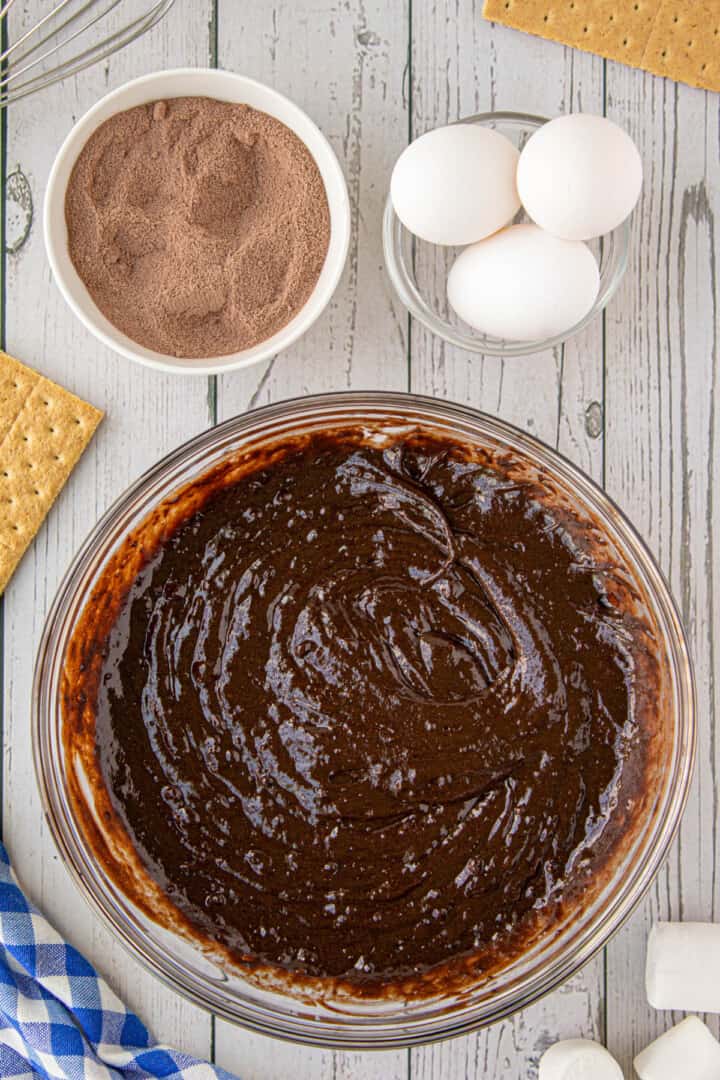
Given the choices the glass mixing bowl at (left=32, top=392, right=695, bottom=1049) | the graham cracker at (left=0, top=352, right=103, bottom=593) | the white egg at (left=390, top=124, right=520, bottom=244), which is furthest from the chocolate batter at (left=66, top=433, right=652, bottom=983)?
the white egg at (left=390, top=124, right=520, bottom=244)

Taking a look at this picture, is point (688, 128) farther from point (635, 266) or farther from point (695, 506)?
point (695, 506)

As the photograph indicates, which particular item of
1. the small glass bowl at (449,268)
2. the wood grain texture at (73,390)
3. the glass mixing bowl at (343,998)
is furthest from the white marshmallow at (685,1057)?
the small glass bowl at (449,268)

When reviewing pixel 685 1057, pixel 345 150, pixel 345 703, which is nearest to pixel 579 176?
pixel 345 150

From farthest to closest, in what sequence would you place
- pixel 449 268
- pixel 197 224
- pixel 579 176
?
pixel 449 268 → pixel 197 224 → pixel 579 176

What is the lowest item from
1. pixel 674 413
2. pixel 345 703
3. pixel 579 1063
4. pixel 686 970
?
pixel 579 1063

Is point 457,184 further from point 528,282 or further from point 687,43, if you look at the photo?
point 687,43

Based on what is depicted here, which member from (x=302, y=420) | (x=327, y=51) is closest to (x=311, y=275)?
(x=302, y=420)
